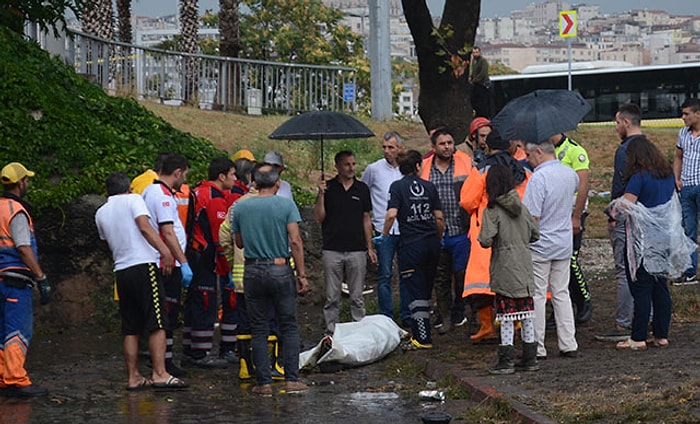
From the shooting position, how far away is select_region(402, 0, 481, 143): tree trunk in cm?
1535

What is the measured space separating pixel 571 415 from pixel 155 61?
2222 centimetres

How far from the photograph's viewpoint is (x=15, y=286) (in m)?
10.4

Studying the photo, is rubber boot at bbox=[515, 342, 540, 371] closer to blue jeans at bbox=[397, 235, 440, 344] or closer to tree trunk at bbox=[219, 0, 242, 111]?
blue jeans at bbox=[397, 235, 440, 344]

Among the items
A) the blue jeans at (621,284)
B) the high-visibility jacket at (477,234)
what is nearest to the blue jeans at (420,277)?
the high-visibility jacket at (477,234)

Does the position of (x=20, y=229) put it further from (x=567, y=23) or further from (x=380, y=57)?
(x=567, y=23)

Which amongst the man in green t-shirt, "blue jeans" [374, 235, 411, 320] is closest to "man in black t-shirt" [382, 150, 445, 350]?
"blue jeans" [374, 235, 411, 320]

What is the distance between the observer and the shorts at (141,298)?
10.4 metres

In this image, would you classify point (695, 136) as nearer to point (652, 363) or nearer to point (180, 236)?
point (652, 363)

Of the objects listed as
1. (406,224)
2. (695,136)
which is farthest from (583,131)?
(406,224)

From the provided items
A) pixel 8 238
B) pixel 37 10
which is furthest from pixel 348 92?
pixel 8 238

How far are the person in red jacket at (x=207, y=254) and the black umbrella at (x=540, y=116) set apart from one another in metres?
2.49

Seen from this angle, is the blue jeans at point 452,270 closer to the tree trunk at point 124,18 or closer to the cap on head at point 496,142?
the cap on head at point 496,142

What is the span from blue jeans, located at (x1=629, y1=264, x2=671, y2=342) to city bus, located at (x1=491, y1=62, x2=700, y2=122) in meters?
32.8

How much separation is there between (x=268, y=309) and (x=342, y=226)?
2112 mm
